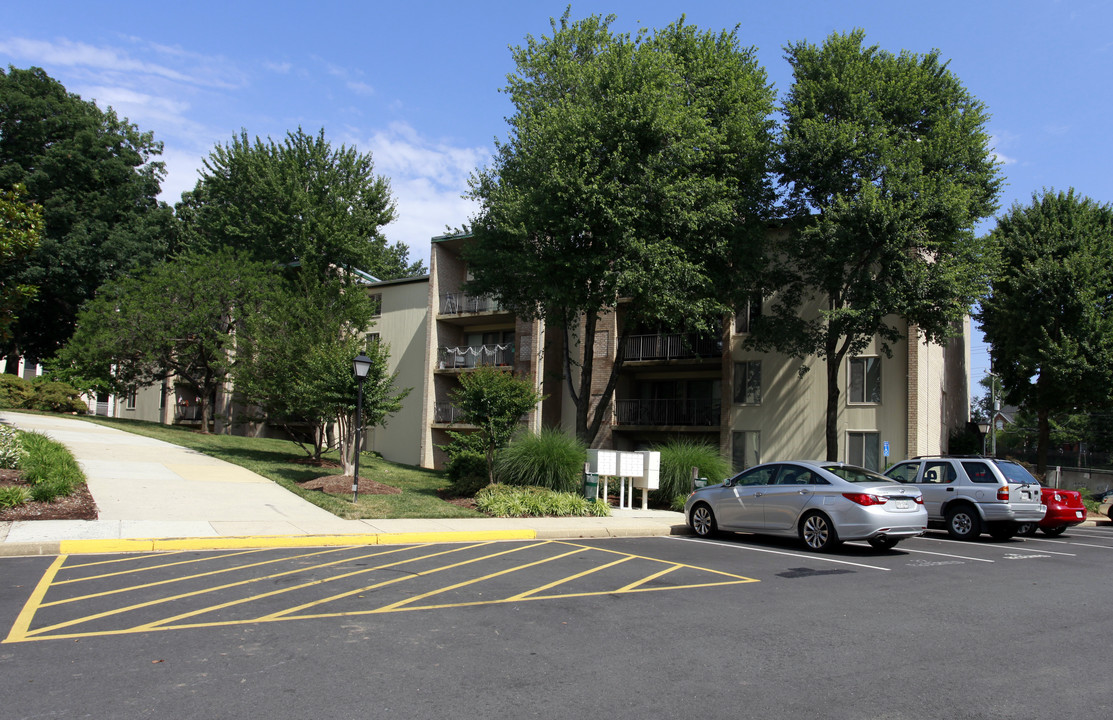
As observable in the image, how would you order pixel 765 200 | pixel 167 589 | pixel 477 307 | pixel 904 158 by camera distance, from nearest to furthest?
pixel 167 589 < pixel 904 158 < pixel 765 200 < pixel 477 307

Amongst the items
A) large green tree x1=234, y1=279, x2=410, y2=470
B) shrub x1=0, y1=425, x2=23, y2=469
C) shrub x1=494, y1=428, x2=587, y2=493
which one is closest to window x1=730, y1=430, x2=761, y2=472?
shrub x1=494, y1=428, x2=587, y2=493

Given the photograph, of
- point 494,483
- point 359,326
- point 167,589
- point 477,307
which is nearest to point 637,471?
point 494,483

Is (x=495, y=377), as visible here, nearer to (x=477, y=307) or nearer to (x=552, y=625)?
(x=552, y=625)

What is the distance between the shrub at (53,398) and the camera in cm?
3469

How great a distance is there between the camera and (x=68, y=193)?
42.2 metres

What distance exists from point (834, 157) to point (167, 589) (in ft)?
73.7

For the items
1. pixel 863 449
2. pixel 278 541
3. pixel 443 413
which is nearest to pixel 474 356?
pixel 443 413

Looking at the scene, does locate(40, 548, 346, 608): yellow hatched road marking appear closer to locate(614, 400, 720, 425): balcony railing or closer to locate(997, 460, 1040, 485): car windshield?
locate(997, 460, 1040, 485): car windshield

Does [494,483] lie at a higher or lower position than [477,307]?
lower

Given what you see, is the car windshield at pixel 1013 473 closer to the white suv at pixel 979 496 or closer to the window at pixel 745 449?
the white suv at pixel 979 496

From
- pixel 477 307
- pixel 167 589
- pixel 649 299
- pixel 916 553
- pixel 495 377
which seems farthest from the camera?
pixel 477 307

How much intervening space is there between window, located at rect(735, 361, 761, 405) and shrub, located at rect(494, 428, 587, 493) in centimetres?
1147

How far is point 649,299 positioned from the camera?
21969mm

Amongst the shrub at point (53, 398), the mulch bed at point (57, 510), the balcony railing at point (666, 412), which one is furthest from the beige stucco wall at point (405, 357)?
the mulch bed at point (57, 510)
